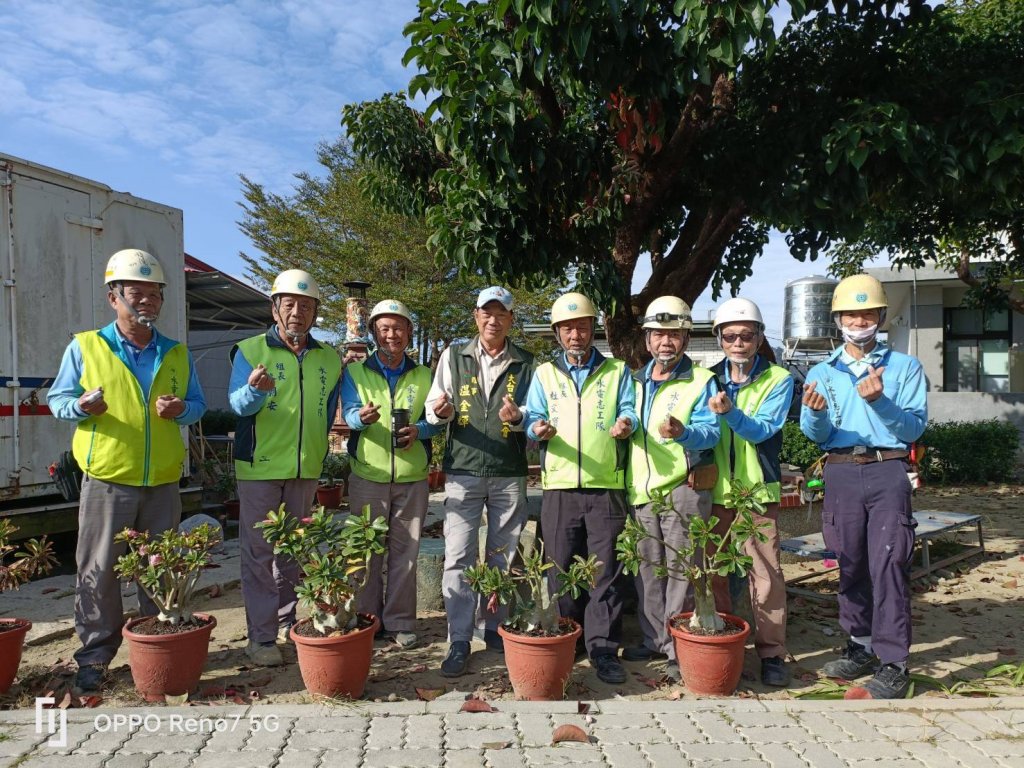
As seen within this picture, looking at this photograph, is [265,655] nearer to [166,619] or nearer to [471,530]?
[166,619]

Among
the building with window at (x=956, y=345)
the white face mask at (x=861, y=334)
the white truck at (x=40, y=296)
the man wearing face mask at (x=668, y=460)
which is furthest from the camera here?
the building with window at (x=956, y=345)

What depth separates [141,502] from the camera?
13.6ft

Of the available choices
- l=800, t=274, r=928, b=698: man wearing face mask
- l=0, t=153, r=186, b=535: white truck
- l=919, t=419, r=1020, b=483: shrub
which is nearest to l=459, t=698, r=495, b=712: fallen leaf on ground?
l=800, t=274, r=928, b=698: man wearing face mask

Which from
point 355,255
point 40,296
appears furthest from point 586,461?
point 355,255

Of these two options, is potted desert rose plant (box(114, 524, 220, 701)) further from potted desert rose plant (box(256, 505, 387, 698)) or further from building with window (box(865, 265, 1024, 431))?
building with window (box(865, 265, 1024, 431))

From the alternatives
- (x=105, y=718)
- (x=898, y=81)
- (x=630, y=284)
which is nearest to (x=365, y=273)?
(x=630, y=284)

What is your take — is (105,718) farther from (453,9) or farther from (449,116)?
(453,9)

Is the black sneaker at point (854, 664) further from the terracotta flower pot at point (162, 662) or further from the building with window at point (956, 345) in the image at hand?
the building with window at point (956, 345)

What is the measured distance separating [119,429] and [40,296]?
3217mm

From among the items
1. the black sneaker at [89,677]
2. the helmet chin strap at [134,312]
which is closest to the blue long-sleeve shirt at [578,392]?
the helmet chin strap at [134,312]

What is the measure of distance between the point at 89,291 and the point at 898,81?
674cm

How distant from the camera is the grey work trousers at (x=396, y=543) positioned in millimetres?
4594

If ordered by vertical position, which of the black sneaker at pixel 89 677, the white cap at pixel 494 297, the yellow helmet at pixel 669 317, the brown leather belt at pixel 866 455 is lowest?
the black sneaker at pixel 89 677

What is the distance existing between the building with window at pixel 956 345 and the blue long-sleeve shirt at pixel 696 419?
12.1 metres
